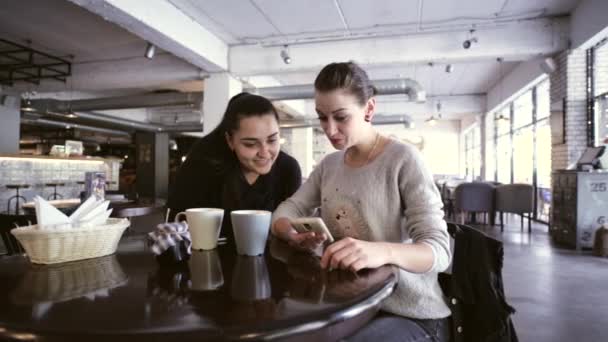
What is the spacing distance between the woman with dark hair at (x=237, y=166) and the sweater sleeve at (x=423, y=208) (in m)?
0.58

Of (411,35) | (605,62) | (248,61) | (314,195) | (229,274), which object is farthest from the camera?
(248,61)

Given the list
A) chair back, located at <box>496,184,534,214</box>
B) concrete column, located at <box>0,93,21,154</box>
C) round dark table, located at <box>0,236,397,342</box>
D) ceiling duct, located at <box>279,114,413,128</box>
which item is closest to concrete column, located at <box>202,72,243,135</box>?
ceiling duct, located at <box>279,114,413,128</box>

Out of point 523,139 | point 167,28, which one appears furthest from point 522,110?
point 167,28

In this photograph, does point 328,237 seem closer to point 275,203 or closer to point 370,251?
point 370,251

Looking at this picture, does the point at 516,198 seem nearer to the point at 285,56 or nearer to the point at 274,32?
the point at 285,56

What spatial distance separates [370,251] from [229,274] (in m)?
0.32

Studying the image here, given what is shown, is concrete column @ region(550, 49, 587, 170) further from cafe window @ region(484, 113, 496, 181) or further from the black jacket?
the black jacket

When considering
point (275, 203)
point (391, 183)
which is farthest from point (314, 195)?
point (391, 183)

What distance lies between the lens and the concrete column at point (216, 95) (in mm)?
6945

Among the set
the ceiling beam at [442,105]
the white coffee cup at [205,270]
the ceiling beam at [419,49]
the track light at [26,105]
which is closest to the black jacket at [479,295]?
the white coffee cup at [205,270]

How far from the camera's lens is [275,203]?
163 cm

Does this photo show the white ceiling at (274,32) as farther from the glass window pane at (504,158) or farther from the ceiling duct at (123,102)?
the glass window pane at (504,158)

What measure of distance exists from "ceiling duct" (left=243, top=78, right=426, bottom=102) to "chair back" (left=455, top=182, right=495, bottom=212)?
6.69ft

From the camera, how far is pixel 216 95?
7.00 metres
